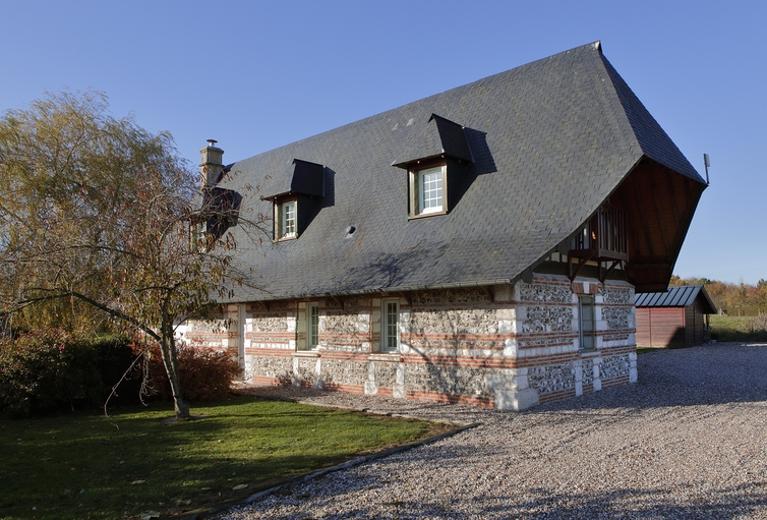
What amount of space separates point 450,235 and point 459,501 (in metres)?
7.42

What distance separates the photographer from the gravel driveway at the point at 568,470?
552 cm

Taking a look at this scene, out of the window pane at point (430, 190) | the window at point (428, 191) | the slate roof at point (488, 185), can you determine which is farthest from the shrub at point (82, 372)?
the window pane at point (430, 190)

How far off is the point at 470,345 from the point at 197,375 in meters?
6.20

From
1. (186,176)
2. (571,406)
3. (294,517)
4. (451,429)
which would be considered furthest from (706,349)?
(294,517)

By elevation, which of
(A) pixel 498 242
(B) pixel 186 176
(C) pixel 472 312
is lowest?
(C) pixel 472 312

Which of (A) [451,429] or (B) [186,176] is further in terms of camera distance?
(B) [186,176]

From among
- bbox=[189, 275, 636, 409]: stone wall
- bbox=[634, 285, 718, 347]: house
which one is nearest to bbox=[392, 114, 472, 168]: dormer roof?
bbox=[189, 275, 636, 409]: stone wall

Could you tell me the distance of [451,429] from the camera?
29.9 feet

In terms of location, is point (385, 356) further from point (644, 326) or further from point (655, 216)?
point (644, 326)

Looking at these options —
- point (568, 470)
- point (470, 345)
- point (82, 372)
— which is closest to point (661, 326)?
point (470, 345)

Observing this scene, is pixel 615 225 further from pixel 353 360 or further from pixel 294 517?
pixel 294 517

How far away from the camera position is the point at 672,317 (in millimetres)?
28438

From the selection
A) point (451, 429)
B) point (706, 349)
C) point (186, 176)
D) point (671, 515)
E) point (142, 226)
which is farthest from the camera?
point (706, 349)

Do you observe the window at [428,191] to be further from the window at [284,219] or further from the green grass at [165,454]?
the green grass at [165,454]
